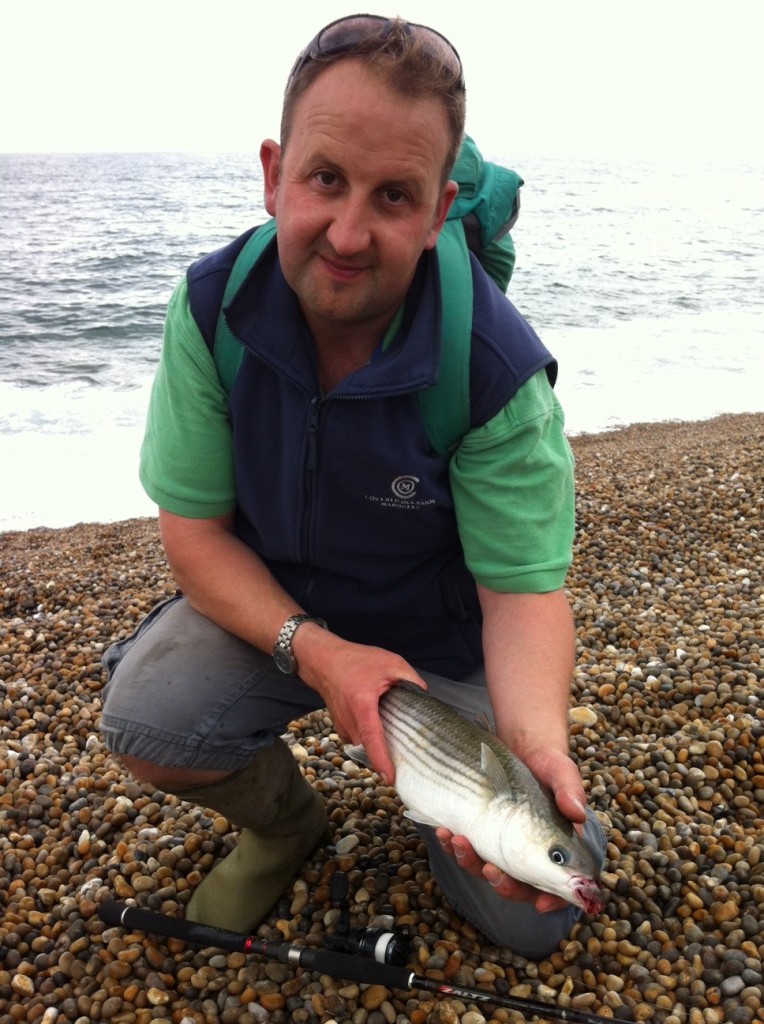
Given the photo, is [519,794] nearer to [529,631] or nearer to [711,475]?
[529,631]

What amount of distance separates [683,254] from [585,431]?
858 inches

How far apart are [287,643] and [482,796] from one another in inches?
31.4

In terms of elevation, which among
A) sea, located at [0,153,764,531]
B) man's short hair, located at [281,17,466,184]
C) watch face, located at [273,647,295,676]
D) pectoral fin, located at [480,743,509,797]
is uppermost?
man's short hair, located at [281,17,466,184]

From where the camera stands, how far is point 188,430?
269 centimetres

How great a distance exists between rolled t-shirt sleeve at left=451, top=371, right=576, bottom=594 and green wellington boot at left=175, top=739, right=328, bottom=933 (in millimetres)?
1062

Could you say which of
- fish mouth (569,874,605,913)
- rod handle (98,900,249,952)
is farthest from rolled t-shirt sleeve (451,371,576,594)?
rod handle (98,900,249,952)

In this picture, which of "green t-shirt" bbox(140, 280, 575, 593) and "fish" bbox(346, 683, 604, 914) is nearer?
"fish" bbox(346, 683, 604, 914)

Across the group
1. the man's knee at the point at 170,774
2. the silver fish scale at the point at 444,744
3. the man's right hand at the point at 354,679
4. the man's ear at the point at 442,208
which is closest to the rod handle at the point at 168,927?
the man's knee at the point at 170,774

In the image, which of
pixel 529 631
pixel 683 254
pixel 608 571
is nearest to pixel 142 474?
pixel 529 631

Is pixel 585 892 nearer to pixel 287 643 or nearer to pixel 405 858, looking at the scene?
pixel 287 643

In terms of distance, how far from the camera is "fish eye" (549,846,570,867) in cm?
193

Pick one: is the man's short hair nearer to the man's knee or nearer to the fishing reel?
the man's knee

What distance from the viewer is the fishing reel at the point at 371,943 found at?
2686 millimetres

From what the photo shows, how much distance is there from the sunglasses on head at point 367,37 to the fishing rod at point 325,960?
2.56 metres
